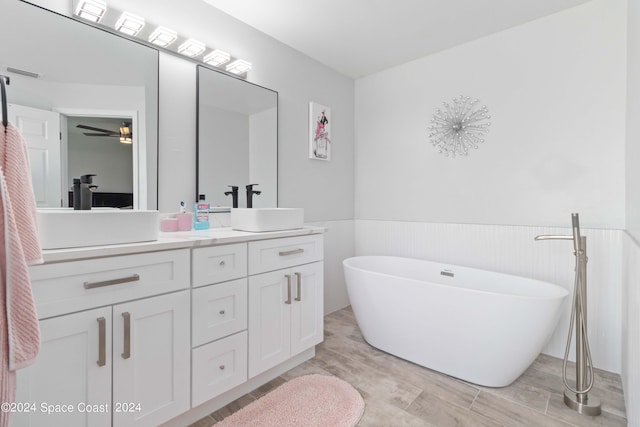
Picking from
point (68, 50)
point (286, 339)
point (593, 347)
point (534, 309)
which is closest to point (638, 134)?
point (534, 309)

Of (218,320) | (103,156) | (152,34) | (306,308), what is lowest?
(306,308)

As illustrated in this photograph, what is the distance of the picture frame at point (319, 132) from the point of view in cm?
283

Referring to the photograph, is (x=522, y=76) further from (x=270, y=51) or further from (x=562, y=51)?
(x=270, y=51)

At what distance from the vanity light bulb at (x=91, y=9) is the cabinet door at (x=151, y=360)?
58.8 inches

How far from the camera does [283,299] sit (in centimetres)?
191

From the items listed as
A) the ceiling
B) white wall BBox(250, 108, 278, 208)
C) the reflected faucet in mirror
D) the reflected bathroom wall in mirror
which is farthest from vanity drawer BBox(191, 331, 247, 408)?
the ceiling

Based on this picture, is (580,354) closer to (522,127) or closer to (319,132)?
(522,127)

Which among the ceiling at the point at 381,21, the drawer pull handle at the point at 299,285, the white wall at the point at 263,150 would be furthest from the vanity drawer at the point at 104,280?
the ceiling at the point at 381,21

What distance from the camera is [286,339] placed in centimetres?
193

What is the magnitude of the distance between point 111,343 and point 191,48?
5.71 ft

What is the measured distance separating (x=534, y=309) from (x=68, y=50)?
9.05 feet

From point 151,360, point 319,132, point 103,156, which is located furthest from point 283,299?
point 319,132

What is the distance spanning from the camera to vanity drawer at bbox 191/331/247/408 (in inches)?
58.2

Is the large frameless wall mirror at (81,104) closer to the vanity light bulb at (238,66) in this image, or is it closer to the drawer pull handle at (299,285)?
the vanity light bulb at (238,66)
